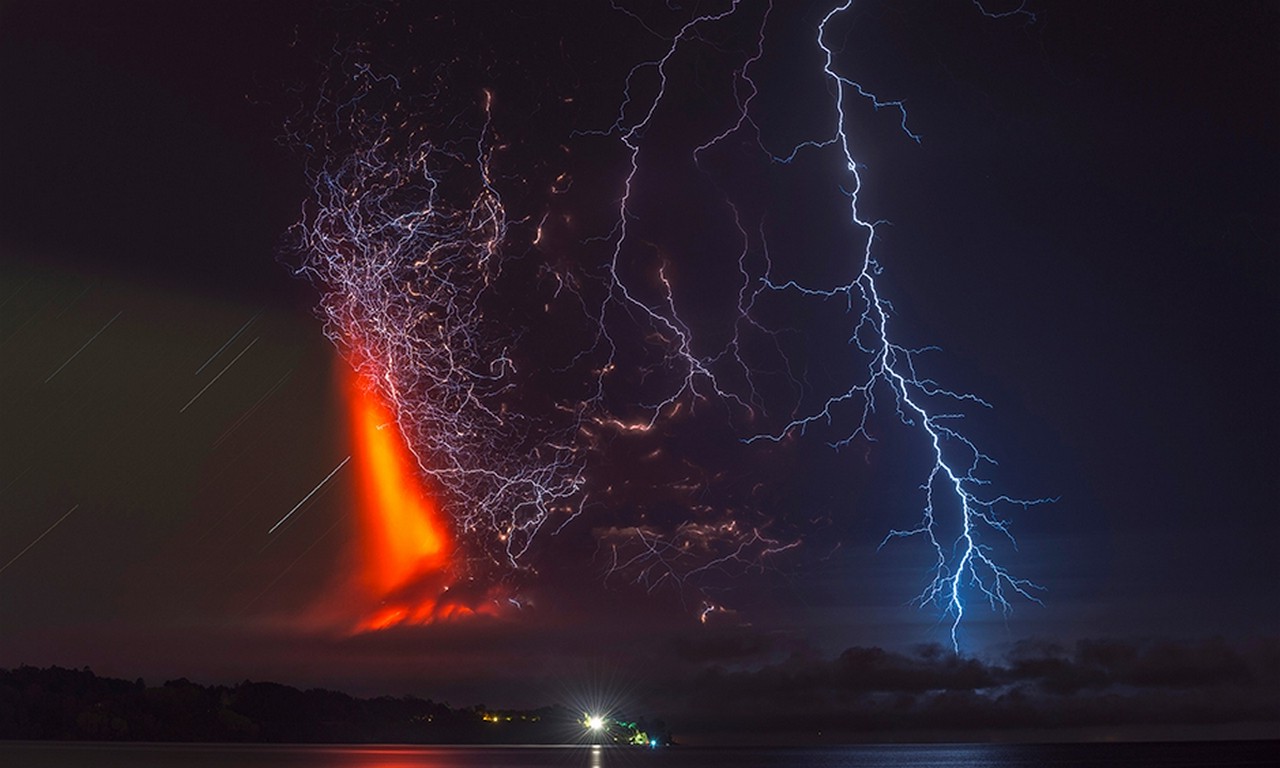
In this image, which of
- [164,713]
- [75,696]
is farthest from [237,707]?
[75,696]

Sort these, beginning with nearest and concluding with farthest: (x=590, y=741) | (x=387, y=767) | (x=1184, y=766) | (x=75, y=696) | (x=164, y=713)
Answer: (x=387, y=767)
(x=1184, y=766)
(x=75, y=696)
(x=164, y=713)
(x=590, y=741)

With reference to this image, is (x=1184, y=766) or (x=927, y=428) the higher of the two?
(x=927, y=428)

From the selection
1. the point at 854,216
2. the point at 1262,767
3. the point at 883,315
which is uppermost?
the point at 854,216

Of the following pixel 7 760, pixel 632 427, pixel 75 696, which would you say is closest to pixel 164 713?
pixel 75 696

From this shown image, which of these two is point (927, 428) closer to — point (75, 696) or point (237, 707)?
point (75, 696)

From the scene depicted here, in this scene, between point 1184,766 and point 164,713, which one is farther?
point 164,713

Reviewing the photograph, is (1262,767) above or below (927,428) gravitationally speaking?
below

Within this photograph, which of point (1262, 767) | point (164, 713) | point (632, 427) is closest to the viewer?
point (632, 427)

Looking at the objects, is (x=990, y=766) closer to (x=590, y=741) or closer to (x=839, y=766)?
(x=839, y=766)

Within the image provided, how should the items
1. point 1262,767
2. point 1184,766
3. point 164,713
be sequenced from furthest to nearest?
point 164,713 < point 1184,766 < point 1262,767
